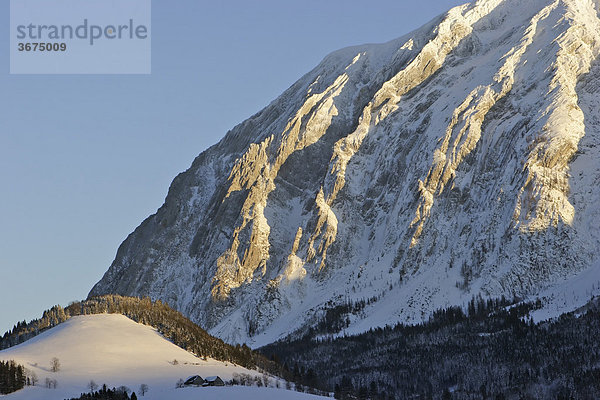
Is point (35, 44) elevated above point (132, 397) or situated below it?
above

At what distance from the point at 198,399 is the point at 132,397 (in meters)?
12.2

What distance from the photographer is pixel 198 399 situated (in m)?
199

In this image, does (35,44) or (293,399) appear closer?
(35,44)

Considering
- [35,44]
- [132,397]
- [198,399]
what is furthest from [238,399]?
[35,44]

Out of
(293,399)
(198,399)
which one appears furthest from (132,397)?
(293,399)

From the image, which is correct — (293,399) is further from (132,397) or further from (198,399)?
(132,397)

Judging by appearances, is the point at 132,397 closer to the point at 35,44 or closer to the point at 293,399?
the point at 293,399

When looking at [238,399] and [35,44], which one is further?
[238,399]

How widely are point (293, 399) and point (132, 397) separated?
29.8 m

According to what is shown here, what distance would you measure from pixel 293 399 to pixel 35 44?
83.3 m

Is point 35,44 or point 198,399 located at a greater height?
point 35,44

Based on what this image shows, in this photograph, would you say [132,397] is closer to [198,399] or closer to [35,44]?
[198,399]

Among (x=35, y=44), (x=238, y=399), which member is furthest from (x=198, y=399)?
(x=35, y=44)

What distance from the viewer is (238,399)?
648 ft
